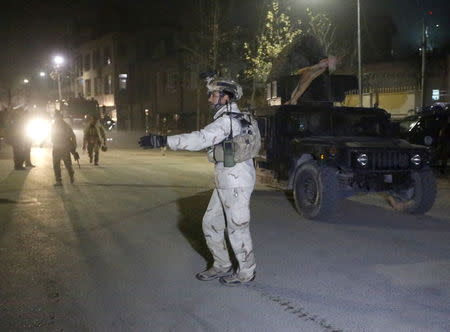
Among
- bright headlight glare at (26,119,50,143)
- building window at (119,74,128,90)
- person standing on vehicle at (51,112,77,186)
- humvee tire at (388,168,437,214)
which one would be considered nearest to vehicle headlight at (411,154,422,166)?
humvee tire at (388,168,437,214)

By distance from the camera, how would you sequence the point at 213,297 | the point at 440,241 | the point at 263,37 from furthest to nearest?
1. the point at 263,37
2. the point at 440,241
3. the point at 213,297

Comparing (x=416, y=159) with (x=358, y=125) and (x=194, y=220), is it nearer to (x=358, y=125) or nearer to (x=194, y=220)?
(x=358, y=125)

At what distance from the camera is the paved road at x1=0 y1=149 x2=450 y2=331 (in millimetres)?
4352

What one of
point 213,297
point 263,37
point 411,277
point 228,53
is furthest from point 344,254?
point 228,53

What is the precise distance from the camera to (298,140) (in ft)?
29.9

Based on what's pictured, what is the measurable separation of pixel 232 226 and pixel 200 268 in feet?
3.06

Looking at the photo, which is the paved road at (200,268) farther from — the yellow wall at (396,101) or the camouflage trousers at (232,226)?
the yellow wall at (396,101)

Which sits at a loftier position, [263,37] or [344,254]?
[263,37]

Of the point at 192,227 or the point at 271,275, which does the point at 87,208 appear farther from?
the point at 271,275

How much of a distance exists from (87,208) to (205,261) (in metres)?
4.11

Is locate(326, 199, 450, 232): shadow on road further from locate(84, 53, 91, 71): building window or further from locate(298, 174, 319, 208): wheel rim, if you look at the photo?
locate(84, 53, 91, 71): building window

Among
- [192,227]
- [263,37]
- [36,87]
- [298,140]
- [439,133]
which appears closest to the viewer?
[192,227]

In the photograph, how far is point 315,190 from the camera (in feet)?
27.6

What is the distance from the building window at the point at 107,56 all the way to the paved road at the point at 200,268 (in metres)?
48.3
